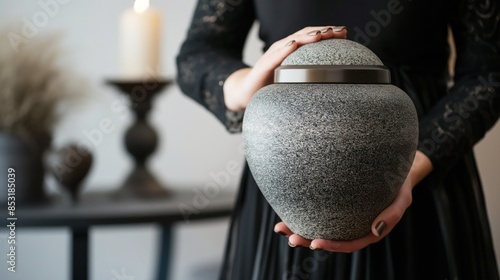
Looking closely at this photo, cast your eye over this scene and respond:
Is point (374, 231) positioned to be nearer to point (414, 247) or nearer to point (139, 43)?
point (414, 247)

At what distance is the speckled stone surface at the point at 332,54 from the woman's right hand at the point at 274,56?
14 millimetres

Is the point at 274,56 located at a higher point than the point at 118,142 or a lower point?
higher

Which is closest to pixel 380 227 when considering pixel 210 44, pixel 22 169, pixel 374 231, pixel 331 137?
pixel 374 231

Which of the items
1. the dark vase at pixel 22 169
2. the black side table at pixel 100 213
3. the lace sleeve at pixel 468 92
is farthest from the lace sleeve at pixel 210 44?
the dark vase at pixel 22 169

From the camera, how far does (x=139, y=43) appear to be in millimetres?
1434

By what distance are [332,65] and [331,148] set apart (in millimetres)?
69

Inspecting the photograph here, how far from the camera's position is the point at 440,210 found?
78 centimetres

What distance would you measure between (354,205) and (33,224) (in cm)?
77

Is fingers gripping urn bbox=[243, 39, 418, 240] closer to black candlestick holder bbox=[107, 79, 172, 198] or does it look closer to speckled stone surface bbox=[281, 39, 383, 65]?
speckled stone surface bbox=[281, 39, 383, 65]

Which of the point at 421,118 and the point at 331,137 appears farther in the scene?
the point at 421,118

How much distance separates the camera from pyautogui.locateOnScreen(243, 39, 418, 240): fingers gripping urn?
0.53m

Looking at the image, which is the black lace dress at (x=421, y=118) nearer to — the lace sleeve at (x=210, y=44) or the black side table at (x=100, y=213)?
the lace sleeve at (x=210, y=44)

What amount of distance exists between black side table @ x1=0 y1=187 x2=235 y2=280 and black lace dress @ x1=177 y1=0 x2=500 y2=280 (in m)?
0.38

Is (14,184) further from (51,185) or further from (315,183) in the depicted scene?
(315,183)
